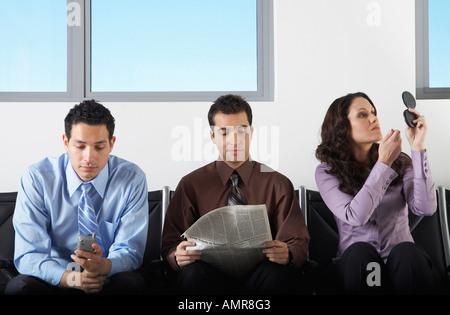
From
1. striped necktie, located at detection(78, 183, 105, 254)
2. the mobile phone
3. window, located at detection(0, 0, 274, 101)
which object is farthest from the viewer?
window, located at detection(0, 0, 274, 101)

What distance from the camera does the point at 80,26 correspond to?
2.69 meters

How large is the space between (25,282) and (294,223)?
1005mm

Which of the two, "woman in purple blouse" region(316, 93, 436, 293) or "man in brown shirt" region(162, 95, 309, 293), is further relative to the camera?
"man in brown shirt" region(162, 95, 309, 293)

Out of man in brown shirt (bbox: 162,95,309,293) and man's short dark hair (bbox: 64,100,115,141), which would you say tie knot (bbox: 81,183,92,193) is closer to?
man's short dark hair (bbox: 64,100,115,141)

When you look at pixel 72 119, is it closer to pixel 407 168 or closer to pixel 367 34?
pixel 407 168

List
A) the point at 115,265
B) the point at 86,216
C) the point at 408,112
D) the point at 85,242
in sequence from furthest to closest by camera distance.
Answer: the point at 408,112 → the point at 86,216 → the point at 115,265 → the point at 85,242

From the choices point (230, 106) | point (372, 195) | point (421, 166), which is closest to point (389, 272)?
point (372, 195)

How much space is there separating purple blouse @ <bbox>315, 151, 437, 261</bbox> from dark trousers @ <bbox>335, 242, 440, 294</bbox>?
17cm

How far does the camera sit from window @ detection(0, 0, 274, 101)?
271 centimetres

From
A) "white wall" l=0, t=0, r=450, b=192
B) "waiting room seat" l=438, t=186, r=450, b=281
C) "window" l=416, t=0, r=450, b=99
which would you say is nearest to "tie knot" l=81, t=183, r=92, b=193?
"white wall" l=0, t=0, r=450, b=192

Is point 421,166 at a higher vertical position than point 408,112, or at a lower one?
lower

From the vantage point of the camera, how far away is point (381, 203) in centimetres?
201

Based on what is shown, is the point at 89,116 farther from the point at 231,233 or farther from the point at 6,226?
the point at 6,226

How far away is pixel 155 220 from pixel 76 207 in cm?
55
